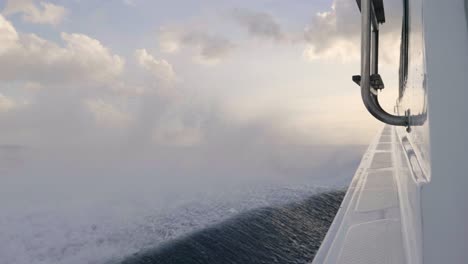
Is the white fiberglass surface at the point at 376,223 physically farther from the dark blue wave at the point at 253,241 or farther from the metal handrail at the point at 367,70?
the dark blue wave at the point at 253,241

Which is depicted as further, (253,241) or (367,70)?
(253,241)

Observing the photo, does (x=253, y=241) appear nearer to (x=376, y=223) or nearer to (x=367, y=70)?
(x=376, y=223)

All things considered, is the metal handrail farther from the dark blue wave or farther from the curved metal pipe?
the dark blue wave

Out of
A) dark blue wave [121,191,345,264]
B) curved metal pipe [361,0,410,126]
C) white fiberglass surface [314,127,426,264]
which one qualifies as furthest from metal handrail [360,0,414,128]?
dark blue wave [121,191,345,264]

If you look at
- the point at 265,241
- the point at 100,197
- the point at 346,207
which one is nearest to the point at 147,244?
the point at 265,241

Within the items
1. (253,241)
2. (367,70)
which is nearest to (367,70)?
(367,70)

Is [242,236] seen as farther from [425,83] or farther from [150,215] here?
[425,83]

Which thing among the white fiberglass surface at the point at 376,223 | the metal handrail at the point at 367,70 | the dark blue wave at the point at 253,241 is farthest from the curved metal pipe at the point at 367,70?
the dark blue wave at the point at 253,241

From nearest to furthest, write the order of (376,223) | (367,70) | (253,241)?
(367,70)
(376,223)
(253,241)

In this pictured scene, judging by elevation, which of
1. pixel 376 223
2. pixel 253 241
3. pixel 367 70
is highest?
pixel 367 70
